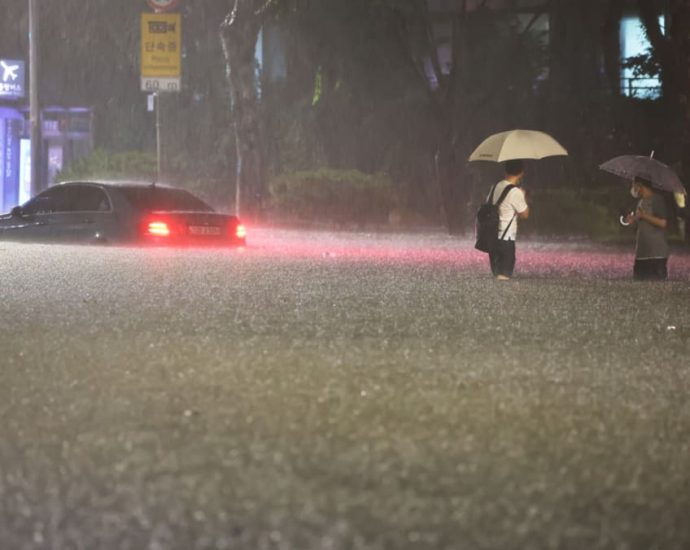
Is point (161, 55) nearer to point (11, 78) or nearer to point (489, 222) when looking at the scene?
point (489, 222)

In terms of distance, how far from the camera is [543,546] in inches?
190

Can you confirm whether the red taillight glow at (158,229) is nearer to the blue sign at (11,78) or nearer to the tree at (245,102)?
the tree at (245,102)

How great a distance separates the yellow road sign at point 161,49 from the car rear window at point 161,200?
4.96m

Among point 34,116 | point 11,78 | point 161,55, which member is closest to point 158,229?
point 161,55

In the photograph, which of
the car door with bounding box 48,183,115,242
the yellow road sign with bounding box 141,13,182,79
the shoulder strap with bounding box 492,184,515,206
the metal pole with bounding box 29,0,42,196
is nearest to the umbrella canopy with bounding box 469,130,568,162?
the shoulder strap with bounding box 492,184,515,206

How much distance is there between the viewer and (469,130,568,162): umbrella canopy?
19.0m

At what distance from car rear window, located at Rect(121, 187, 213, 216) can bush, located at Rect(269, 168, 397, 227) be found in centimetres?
1286

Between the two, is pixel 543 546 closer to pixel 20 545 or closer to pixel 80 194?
pixel 20 545

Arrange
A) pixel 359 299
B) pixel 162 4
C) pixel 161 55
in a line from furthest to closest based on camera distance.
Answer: pixel 162 4
pixel 161 55
pixel 359 299

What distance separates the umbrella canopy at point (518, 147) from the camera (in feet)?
62.5

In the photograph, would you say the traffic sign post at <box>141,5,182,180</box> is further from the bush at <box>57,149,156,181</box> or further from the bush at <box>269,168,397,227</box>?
the bush at <box>57,149,156,181</box>

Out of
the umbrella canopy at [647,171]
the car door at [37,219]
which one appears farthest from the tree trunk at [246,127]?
the umbrella canopy at [647,171]

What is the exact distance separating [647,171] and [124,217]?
380 inches

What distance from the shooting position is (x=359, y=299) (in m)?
15.3
